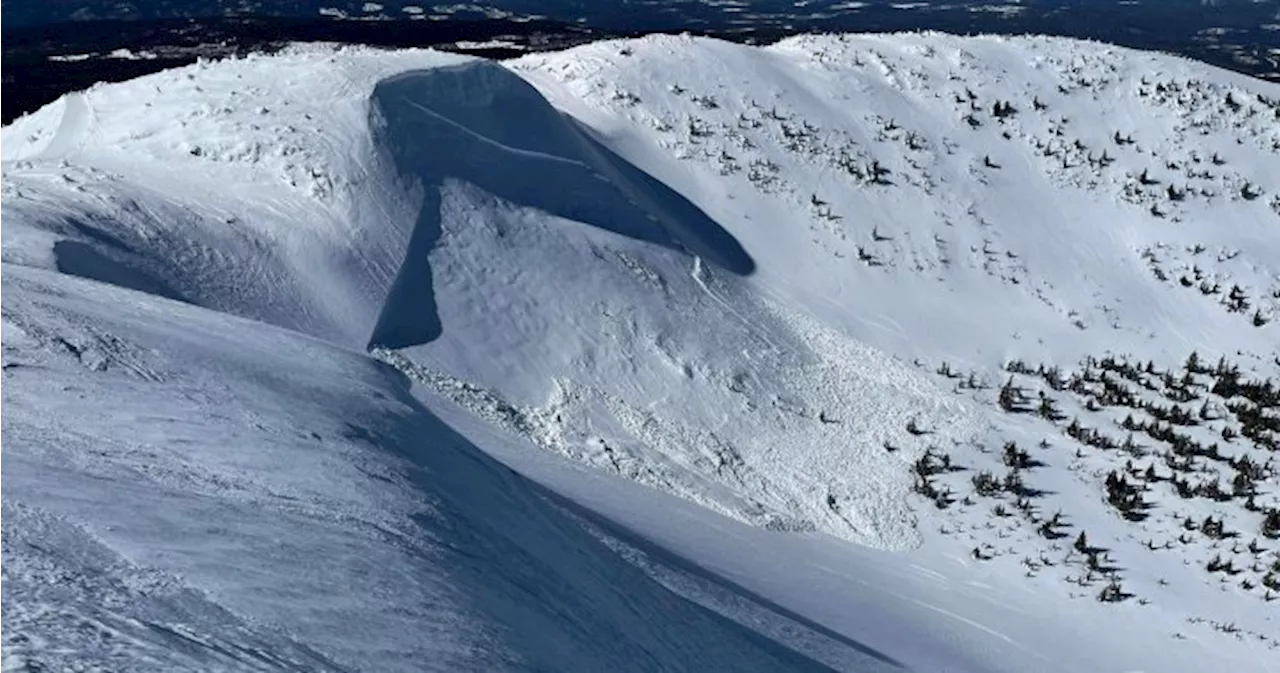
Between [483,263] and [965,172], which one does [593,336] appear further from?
[965,172]

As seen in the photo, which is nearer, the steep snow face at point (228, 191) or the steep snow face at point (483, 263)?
the steep snow face at point (228, 191)

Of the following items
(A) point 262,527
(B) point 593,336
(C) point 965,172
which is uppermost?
(C) point 965,172

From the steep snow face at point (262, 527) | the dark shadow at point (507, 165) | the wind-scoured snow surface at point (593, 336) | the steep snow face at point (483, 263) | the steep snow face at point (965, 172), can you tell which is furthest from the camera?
the steep snow face at point (965, 172)

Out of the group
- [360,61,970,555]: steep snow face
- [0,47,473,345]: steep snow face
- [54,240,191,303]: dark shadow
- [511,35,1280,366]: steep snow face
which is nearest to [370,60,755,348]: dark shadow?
[360,61,970,555]: steep snow face

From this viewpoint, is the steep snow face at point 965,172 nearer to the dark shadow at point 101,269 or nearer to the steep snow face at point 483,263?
the steep snow face at point 483,263

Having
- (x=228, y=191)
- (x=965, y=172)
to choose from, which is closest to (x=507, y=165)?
(x=228, y=191)

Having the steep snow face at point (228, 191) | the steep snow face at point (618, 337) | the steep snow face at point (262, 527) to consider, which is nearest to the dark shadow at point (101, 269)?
the steep snow face at point (228, 191)
